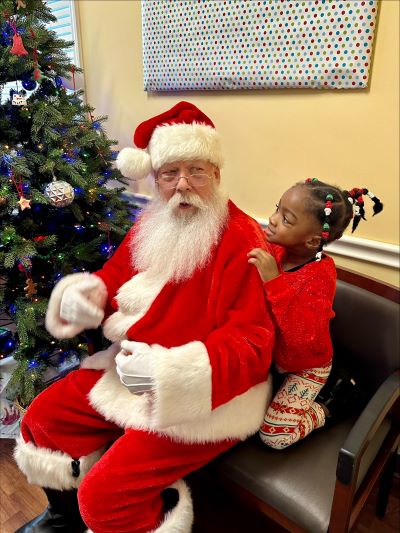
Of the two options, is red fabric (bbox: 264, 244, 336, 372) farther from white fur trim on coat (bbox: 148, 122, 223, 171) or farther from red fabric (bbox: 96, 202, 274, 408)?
white fur trim on coat (bbox: 148, 122, 223, 171)

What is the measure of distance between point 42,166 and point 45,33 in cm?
54

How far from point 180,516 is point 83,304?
0.64m

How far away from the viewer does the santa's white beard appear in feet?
3.88

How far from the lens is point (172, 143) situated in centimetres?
117

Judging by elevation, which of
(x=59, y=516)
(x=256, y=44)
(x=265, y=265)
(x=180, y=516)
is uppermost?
(x=256, y=44)

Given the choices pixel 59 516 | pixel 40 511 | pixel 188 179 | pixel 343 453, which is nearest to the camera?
pixel 343 453

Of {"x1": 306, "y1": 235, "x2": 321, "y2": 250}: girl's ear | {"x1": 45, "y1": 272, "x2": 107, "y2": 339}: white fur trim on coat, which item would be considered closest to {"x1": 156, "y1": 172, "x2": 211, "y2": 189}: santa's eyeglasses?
{"x1": 306, "y1": 235, "x2": 321, "y2": 250}: girl's ear

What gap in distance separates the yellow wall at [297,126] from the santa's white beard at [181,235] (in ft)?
1.74

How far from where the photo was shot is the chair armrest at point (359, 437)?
2.84 ft

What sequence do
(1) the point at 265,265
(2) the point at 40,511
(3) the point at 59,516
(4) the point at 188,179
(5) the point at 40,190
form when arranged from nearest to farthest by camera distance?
(1) the point at 265,265
(4) the point at 188,179
(3) the point at 59,516
(2) the point at 40,511
(5) the point at 40,190

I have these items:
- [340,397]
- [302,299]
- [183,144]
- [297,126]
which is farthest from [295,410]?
[297,126]

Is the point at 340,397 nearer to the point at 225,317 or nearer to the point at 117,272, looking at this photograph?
the point at 225,317

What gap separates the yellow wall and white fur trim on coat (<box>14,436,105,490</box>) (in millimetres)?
1187

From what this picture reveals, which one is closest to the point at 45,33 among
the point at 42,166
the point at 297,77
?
the point at 42,166
